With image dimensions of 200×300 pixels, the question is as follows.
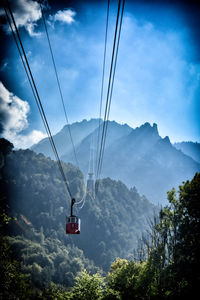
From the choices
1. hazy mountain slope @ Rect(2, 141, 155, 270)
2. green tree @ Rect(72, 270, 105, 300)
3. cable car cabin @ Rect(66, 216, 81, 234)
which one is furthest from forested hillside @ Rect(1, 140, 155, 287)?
cable car cabin @ Rect(66, 216, 81, 234)

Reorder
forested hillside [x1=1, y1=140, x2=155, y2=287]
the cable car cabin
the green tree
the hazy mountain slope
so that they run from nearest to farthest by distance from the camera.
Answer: the cable car cabin
the green tree
forested hillside [x1=1, y1=140, x2=155, y2=287]
the hazy mountain slope

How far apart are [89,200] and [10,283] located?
123 m

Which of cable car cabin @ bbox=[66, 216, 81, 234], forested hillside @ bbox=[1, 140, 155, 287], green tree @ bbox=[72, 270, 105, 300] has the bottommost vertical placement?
green tree @ bbox=[72, 270, 105, 300]

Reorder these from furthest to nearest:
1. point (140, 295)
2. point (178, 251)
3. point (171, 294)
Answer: point (178, 251) < point (140, 295) < point (171, 294)

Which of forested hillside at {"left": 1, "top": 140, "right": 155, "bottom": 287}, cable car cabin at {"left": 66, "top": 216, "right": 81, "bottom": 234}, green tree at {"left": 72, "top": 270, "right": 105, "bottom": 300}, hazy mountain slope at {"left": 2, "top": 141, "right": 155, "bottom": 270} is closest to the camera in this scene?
cable car cabin at {"left": 66, "top": 216, "right": 81, "bottom": 234}

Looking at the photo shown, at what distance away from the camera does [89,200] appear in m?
134

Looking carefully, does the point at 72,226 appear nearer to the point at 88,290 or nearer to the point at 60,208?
the point at 88,290

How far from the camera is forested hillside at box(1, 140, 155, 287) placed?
80250 mm

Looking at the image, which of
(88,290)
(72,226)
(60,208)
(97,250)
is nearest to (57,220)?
(60,208)

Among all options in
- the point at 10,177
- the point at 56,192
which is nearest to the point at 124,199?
the point at 56,192

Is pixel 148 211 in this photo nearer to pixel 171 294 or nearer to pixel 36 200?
pixel 36 200

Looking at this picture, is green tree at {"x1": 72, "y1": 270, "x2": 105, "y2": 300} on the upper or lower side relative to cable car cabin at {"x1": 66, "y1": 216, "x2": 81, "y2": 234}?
lower

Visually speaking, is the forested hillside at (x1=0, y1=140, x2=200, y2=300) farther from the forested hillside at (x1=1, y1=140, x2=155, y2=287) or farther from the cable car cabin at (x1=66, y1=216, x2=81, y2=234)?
the cable car cabin at (x1=66, y1=216, x2=81, y2=234)

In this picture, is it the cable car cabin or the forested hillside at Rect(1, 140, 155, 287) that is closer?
the cable car cabin
